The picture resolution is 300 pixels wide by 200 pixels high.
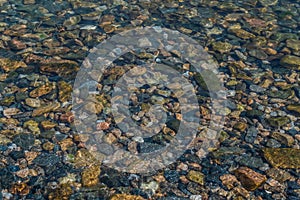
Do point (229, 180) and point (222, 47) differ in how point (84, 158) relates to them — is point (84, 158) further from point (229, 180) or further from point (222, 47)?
point (222, 47)

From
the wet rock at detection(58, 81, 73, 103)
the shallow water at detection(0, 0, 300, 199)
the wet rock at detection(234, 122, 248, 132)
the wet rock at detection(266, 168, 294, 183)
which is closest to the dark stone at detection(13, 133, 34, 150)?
the shallow water at detection(0, 0, 300, 199)

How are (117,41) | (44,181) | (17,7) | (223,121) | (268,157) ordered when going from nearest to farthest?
(44,181) < (268,157) < (223,121) < (117,41) < (17,7)

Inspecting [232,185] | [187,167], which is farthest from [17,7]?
[232,185]

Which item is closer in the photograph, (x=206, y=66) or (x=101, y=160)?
(x=101, y=160)

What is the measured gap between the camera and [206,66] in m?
8.71

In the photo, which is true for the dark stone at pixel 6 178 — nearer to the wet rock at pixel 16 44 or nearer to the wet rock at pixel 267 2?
the wet rock at pixel 16 44

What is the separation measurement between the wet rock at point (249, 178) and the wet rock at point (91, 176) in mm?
1909

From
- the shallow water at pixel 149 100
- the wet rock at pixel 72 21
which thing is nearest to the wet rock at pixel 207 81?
the shallow water at pixel 149 100

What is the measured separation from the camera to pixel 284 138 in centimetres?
722

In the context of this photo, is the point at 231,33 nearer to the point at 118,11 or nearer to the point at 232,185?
the point at 118,11

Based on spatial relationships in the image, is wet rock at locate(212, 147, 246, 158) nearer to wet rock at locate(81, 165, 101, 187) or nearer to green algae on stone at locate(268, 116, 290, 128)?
green algae on stone at locate(268, 116, 290, 128)

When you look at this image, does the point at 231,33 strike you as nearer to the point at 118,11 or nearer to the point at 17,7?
the point at 118,11

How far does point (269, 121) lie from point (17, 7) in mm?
5821

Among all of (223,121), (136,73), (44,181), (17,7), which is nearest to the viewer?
(44,181)
